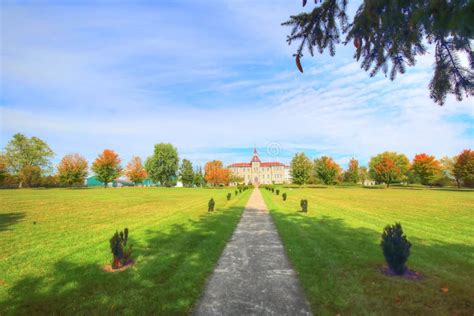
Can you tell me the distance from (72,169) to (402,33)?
74091 millimetres

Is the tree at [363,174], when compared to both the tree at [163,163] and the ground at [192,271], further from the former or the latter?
the ground at [192,271]

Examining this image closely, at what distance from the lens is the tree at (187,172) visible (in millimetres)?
85000

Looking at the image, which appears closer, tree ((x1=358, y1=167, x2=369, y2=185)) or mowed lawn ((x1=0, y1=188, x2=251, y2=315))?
mowed lawn ((x1=0, y1=188, x2=251, y2=315))

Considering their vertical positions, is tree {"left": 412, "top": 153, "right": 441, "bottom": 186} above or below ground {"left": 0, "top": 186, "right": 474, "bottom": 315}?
above

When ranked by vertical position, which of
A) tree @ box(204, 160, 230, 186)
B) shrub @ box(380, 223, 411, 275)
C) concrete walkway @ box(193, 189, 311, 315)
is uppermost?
tree @ box(204, 160, 230, 186)

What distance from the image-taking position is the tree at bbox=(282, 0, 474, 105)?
256cm

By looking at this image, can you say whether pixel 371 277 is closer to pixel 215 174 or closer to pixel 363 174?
pixel 215 174

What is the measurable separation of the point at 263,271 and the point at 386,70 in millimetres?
5198

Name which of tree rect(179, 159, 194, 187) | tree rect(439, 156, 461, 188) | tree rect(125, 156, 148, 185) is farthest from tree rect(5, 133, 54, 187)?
tree rect(439, 156, 461, 188)

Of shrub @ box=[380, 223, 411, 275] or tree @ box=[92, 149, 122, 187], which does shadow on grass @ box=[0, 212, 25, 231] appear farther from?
tree @ box=[92, 149, 122, 187]

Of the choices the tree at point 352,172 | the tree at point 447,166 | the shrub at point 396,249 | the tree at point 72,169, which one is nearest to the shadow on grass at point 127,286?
the shrub at point 396,249

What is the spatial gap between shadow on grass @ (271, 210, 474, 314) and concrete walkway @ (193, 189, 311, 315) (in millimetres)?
328

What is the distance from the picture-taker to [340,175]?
3452 inches

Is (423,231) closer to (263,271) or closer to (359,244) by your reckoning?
(359,244)
